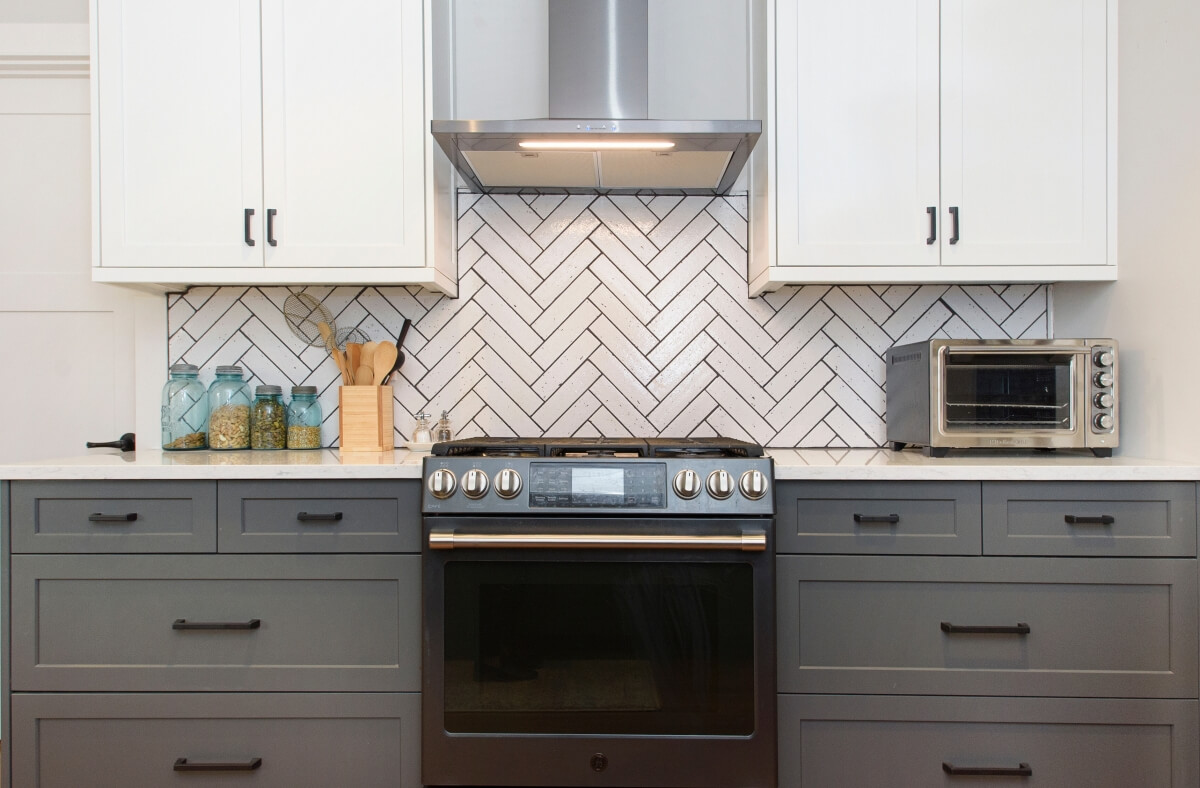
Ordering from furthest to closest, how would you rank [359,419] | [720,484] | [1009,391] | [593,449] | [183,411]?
[183,411], [359,419], [1009,391], [593,449], [720,484]

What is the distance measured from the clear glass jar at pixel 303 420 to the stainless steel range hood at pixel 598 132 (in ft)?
2.78

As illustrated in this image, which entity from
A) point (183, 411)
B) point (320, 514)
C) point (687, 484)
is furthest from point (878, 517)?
point (183, 411)

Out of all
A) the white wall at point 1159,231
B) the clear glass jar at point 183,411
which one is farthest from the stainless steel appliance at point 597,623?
the white wall at point 1159,231

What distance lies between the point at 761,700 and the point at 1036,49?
189 centimetres

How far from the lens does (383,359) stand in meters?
2.21

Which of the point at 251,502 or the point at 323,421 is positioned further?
the point at 323,421

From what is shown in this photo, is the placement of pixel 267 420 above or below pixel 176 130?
below

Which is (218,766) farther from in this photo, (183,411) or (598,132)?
(598,132)

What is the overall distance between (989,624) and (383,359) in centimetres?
179

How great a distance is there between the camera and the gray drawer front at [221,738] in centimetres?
176

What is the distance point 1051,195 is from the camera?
202cm

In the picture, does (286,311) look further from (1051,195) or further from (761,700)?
(1051,195)

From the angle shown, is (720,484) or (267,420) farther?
(267,420)

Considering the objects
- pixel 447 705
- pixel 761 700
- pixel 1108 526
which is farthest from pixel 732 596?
pixel 1108 526
